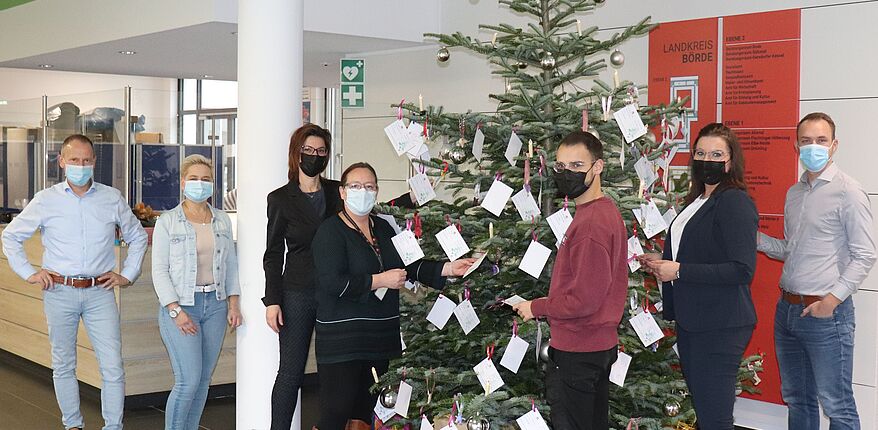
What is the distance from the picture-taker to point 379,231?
434 centimetres

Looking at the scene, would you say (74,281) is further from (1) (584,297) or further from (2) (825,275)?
(2) (825,275)

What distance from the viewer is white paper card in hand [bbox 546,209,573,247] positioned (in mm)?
3721

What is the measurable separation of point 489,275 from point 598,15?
11.0ft

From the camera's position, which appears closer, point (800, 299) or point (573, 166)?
point (573, 166)

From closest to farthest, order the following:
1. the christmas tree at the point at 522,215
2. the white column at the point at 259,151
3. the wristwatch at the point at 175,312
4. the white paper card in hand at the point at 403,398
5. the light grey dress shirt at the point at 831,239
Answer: the christmas tree at the point at 522,215 < the white paper card in hand at the point at 403,398 < the light grey dress shirt at the point at 831,239 < the wristwatch at the point at 175,312 < the white column at the point at 259,151

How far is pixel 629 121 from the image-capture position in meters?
3.84

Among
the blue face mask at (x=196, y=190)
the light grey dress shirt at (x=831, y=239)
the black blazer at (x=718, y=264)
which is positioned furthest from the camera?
the blue face mask at (x=196, y=190)

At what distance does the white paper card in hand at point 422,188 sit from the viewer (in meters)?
4.16

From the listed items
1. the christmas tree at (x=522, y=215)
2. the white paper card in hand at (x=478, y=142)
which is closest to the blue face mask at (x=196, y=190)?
the christmas tree at (x=522, y=215)

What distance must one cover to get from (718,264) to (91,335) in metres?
3.19

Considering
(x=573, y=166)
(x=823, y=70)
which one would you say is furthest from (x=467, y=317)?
(x=823, y=70)

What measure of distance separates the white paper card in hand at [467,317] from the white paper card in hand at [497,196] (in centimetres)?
42

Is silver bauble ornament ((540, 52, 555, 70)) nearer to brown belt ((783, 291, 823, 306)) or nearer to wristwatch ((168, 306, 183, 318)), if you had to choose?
brown belt ((783, 291, 823, 306))

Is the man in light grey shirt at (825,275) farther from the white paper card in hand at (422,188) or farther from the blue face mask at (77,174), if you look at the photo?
the blue face mask at (77,174)
